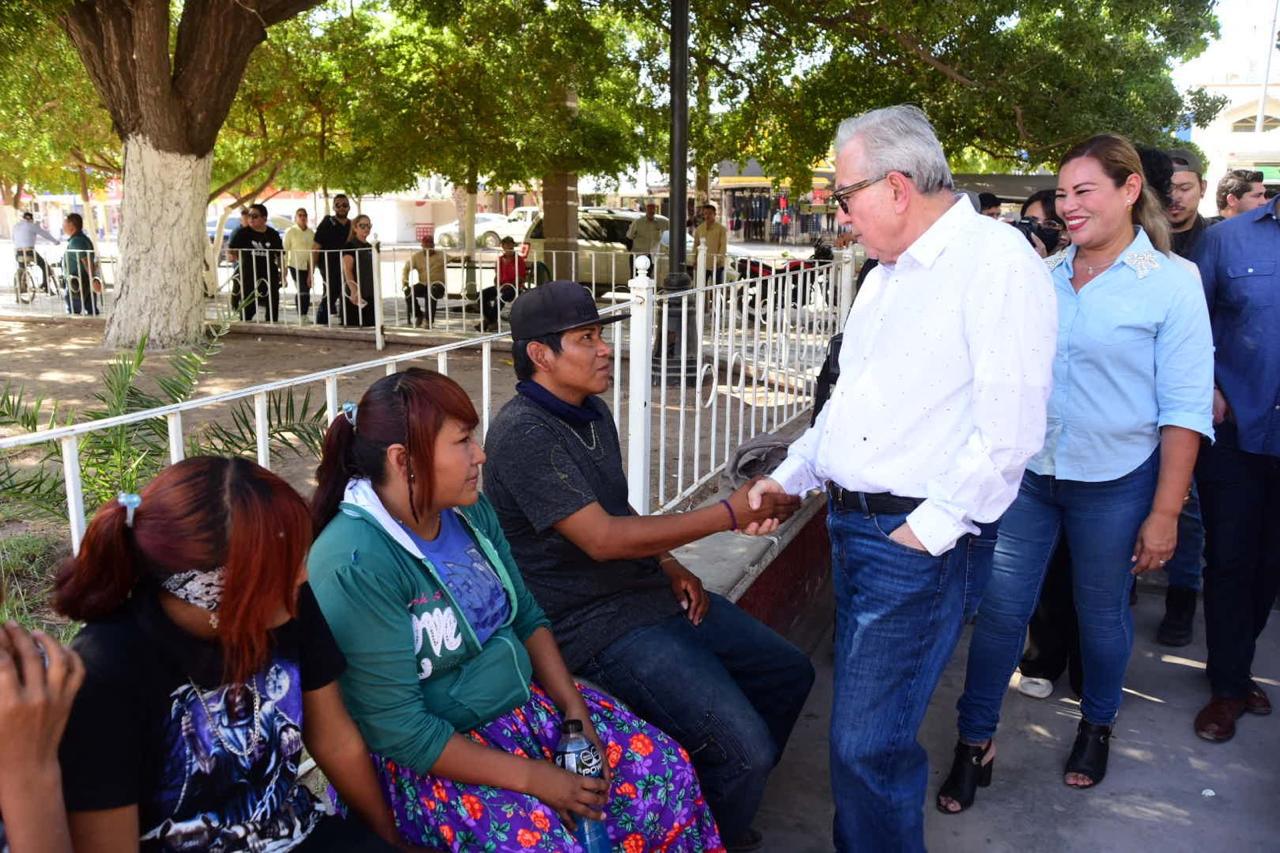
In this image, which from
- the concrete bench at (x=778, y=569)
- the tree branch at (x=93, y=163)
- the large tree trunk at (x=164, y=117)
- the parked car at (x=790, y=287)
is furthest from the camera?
the tree branch at (x=93, y=163)

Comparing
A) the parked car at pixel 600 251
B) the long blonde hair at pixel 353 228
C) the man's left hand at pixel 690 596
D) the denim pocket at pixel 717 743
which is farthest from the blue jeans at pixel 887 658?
the parked car at pixel 600 251

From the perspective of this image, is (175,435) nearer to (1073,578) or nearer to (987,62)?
(1073,578)

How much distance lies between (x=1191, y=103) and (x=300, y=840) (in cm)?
1040

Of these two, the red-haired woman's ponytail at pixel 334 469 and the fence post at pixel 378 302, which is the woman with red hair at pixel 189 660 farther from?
the fence post at pixel 378 302

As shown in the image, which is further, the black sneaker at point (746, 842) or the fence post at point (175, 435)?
the black sneaker at point (746, 842)

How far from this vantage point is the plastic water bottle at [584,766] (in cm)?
223

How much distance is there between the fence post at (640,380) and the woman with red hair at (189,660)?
1.81 meters

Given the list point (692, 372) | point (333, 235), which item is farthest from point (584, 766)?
point (333, 235)

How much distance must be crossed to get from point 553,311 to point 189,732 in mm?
1382

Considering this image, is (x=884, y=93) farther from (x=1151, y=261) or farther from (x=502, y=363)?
(x=1151, y=261)

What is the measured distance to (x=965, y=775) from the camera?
10.7ft

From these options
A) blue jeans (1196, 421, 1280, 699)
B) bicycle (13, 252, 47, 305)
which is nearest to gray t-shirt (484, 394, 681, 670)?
blue jeans (1196, 421, 1280, 699)

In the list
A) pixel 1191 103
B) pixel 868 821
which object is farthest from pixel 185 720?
pixel 1191 103

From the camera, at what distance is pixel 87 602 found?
1652 millimetres
